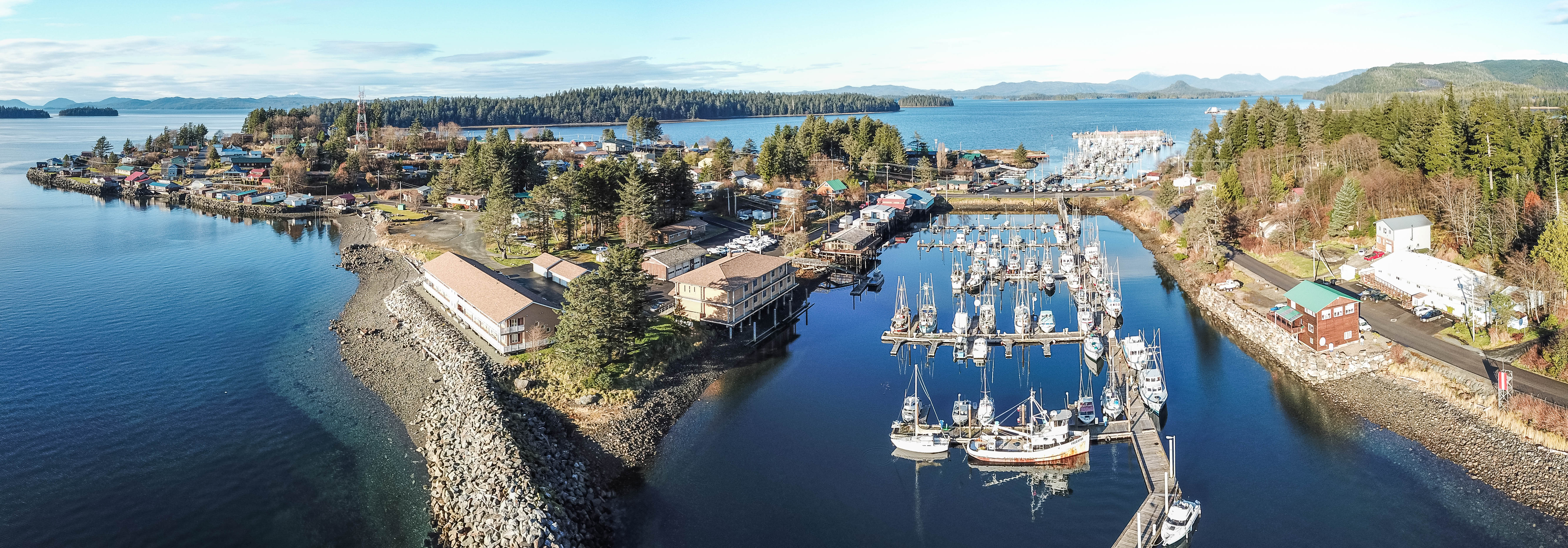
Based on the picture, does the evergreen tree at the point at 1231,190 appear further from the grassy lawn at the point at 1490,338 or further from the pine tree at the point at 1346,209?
the grassy lawn at the point at 1490,338

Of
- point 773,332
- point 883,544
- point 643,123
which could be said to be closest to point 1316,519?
point 883,544

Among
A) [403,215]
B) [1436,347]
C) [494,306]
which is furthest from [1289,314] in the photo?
[403,215]

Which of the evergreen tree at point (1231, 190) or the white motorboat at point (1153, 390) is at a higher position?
the evergreen tree at point (1231, 190)

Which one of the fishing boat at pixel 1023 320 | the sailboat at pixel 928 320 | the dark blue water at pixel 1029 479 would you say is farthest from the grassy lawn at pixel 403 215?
the fishing boat at pixel 1023 320

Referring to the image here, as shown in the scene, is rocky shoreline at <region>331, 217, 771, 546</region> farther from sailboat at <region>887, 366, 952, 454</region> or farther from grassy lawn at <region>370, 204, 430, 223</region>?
grassy lawn at <region>370, 204, 430, 223</region>

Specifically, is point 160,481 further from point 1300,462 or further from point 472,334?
point 1300,462

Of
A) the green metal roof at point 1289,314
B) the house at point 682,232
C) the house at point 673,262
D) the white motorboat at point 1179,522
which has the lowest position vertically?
the white motorboat at point 1179,522
